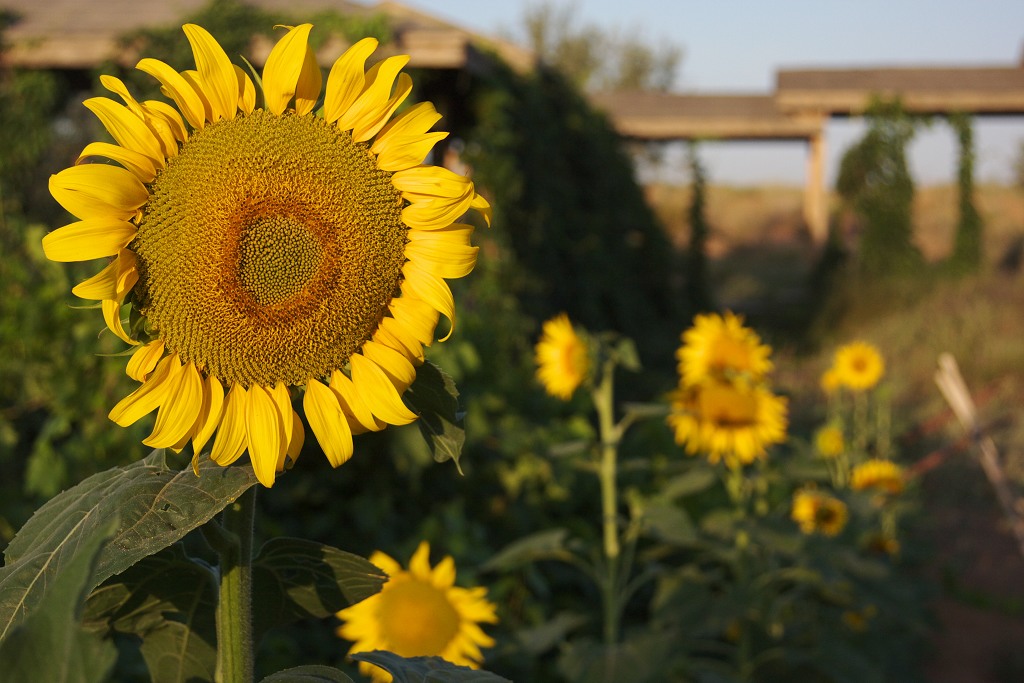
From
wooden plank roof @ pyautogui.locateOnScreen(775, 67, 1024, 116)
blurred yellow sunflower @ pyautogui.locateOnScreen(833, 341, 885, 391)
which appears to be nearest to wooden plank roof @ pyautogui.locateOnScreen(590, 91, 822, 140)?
wooden plank roof @ pyautogui.locateOnScreen(775, 67, 1024, 116)

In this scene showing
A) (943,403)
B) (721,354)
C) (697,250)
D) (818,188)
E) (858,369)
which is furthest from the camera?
(818,188)

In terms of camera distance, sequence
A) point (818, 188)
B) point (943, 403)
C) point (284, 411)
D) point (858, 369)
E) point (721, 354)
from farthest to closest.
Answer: point (818, 188)
point (943, 403)
point (858, 369)
point (721, 354)
point (284, 411)

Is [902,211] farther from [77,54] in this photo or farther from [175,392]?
[175,392]

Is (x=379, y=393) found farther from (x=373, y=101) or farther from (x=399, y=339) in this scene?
(x=373, y=101)

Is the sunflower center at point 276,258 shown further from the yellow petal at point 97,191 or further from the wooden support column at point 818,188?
the wooden support column at point 818,188

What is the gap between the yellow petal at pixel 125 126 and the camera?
2.73ft

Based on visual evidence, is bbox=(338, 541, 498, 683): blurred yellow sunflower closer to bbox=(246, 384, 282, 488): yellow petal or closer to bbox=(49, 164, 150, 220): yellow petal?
bbox=(246, 384, 282, 488): yellow petal

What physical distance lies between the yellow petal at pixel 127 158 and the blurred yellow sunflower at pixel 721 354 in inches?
102

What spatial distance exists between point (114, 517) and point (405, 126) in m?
0.39

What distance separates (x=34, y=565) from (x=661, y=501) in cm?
278

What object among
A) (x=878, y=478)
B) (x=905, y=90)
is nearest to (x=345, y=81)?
(x=878, y=478)

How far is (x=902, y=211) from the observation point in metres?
14.3

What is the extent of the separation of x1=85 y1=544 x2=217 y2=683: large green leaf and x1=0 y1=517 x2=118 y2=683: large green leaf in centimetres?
47

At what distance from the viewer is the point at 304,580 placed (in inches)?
40.9
